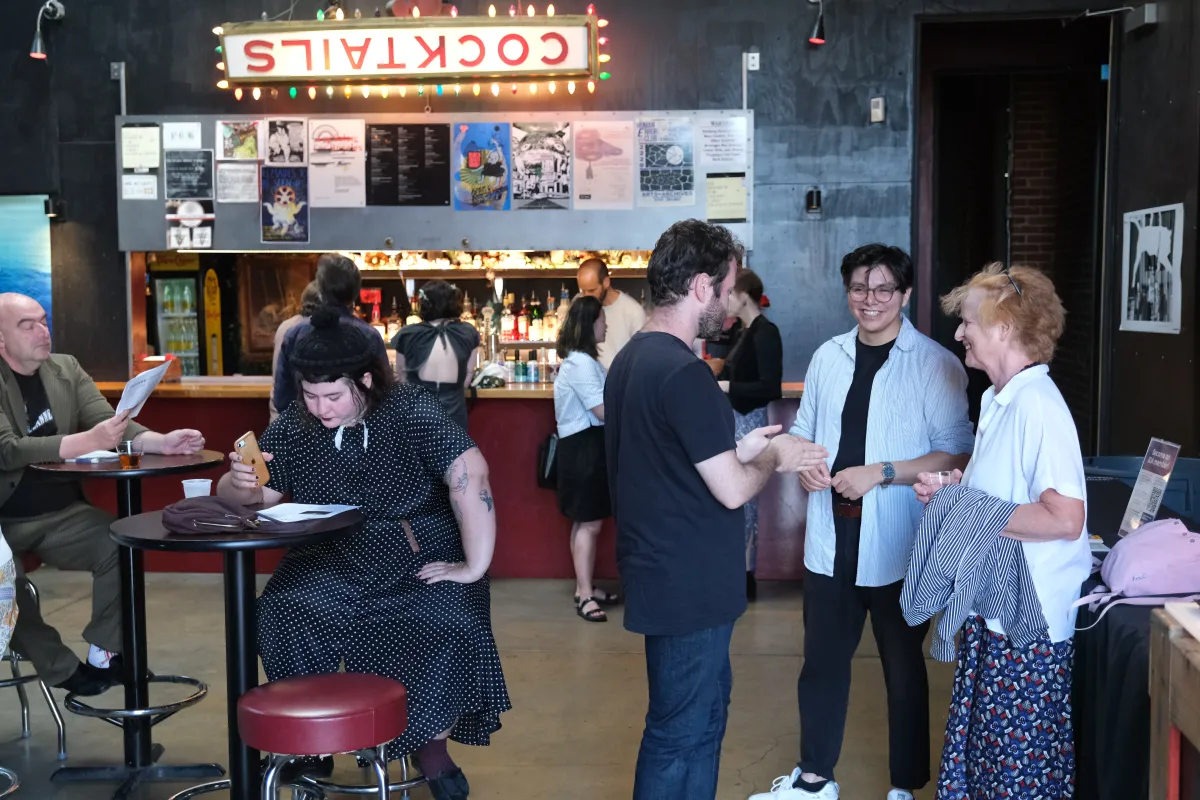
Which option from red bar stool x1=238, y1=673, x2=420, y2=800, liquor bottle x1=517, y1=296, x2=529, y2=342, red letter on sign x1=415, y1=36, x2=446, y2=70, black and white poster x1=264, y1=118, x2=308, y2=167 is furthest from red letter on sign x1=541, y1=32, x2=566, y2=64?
red bar stool x1=238, y1=673, x2=420, y2=800

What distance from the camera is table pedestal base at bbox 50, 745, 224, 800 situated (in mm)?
3826

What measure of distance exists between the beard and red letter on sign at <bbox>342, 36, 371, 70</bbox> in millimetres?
4205

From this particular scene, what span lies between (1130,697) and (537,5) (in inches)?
251

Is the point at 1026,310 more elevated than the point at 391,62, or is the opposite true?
the point at 391,62

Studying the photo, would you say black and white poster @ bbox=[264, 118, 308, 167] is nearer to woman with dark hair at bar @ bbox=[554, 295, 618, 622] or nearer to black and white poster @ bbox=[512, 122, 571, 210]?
black and white poster @ bbox=[512, 122, 571, 210]

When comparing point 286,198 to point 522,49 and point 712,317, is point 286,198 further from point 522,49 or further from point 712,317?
point 712,317

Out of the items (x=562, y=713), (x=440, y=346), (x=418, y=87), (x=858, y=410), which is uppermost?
(x=418, y=87)

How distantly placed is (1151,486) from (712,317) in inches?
51.7

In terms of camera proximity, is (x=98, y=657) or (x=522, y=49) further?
(x=522, y=49)

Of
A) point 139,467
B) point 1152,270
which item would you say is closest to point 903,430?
point 139,467

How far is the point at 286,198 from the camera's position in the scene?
25.1 ft

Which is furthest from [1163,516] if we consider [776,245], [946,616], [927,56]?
[927,56]

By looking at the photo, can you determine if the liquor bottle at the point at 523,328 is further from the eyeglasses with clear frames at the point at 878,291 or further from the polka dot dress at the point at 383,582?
the eyeglasses with clear frames at the point at 878,291

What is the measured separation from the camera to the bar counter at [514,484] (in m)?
6.33
